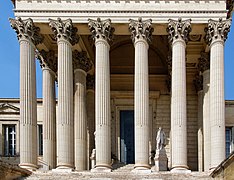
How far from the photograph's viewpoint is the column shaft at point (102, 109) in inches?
1813

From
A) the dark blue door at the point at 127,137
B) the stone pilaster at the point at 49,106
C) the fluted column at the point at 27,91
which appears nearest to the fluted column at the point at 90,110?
the dark blue door at the point at 127,137

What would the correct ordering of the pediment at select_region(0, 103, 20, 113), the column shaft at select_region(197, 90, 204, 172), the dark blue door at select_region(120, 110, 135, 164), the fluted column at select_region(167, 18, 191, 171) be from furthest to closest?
1. the pediment at select_region(0, 103, 20, 113)
2. the dark blue door at select_region(120, 110, 135, 164)
3. the column shaft at select_region(197, 90, 204, 172)
4. the fluted column at select_region(167, 18, 191, 171)

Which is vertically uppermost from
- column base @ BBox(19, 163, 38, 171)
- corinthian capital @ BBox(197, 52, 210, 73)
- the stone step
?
corinthian capital @ BBox(197, 52, 210, 73)

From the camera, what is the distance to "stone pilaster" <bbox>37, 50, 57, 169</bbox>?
5181cm

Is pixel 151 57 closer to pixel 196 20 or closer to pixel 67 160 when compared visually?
pixel 196 20

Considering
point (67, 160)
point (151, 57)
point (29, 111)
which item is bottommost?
point (67, 160)

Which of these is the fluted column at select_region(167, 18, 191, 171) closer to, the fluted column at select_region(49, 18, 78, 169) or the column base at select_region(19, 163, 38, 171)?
the fluted column at select_region(49, 18, 78, 169)

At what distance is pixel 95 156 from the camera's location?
1892 inches

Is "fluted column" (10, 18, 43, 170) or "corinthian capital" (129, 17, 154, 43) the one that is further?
"corinthian capital" (129, 17, 154, 43)

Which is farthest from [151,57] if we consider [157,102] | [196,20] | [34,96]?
[34,96]

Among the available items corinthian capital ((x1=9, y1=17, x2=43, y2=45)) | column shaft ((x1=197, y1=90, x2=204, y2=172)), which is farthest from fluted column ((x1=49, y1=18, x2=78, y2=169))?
column shaft ((x1=197, y1=90, x2=204, y2=172))

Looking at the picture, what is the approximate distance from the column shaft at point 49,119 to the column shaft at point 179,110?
1117cm

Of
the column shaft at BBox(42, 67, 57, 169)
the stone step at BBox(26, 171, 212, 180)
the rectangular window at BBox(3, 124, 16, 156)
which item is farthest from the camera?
the rectangular window at BBox(3, 124, 16, 156)

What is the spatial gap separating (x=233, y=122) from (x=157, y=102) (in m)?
8.15
